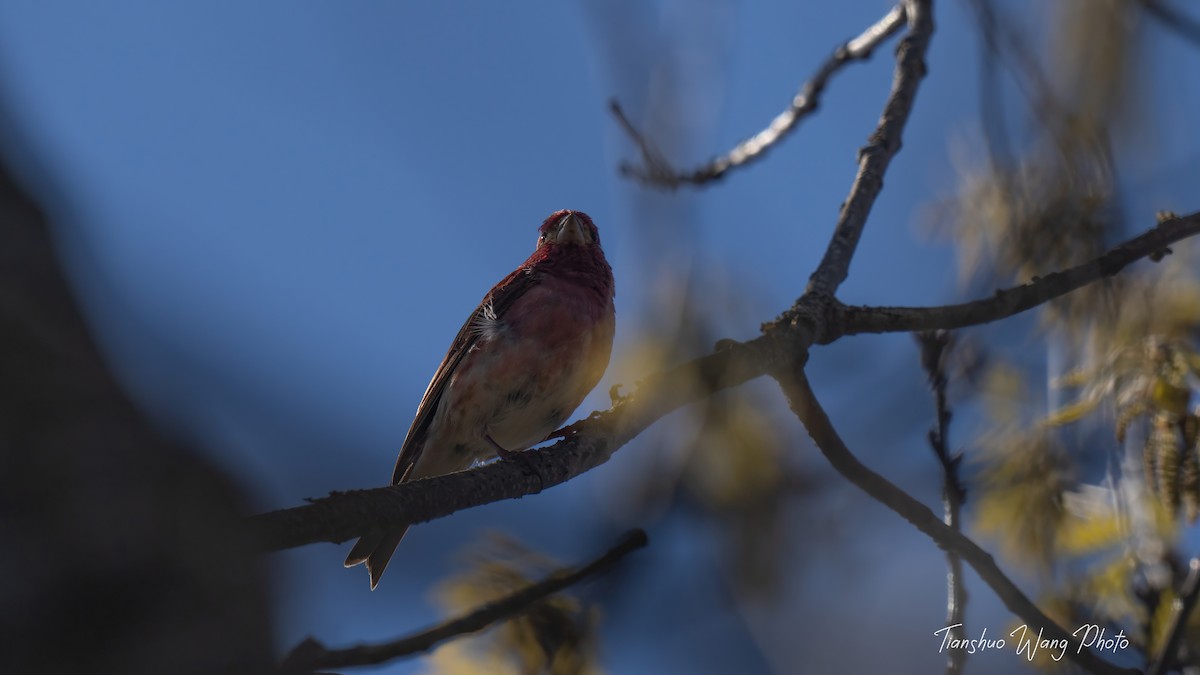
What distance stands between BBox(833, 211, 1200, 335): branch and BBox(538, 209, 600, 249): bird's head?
239 cm

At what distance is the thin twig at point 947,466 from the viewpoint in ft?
10.9

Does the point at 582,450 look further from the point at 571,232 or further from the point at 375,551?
the point at 571,232

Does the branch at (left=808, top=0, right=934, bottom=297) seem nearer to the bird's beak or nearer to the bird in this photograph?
the bird

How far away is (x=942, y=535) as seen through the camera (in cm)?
350

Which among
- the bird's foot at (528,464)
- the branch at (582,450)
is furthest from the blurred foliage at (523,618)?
the bird's foot at (528,464)

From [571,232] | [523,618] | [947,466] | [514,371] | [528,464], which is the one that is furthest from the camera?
[571,232]

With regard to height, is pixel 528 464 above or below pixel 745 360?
below

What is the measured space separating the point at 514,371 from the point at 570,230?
44.5 inches

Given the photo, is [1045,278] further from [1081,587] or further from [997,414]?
[1081,587]

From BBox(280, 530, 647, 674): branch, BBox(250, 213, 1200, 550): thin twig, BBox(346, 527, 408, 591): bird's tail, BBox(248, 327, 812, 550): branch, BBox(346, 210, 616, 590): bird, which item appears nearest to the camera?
BBox(280, 530, 647, 674): branch

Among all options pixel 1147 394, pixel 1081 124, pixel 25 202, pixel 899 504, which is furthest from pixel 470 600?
pixel 1081 124

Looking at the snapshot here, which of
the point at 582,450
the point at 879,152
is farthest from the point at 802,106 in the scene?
the point at 582,450

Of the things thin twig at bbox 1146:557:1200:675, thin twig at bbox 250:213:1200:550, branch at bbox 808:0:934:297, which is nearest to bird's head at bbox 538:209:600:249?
branch at bbox 808:0:934:297

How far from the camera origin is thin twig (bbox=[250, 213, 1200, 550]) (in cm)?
350
